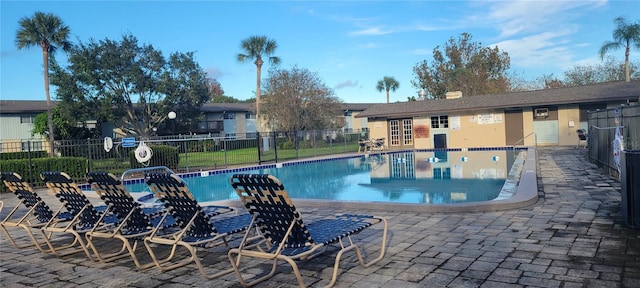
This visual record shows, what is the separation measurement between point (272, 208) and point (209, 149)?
25.8 m

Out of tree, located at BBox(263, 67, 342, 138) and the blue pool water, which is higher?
tree, located at BBox(263, 67, 342, 138)

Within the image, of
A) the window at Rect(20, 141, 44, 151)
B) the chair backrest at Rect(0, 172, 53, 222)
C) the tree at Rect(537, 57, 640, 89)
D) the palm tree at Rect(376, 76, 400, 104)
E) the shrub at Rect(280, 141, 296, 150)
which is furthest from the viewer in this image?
the palm tree at Rect(376, 76, 400, 104)

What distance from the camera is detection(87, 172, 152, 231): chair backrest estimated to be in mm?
4102

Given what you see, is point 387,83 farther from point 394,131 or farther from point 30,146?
point 30,146

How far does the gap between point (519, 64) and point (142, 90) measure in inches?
1247

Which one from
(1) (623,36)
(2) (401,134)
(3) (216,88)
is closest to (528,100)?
(2) (401,134)

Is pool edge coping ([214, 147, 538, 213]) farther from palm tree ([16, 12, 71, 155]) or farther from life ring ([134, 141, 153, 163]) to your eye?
palm tree ([16, 12, 71, 155])

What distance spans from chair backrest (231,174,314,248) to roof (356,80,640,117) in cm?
2071

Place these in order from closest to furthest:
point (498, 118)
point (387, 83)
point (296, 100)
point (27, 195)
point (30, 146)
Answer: point (27, 195)
point (30, 146)
point (498, 118)
point (296, 100)
point (387, 83)

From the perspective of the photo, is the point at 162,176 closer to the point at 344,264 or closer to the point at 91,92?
the point at 344,264

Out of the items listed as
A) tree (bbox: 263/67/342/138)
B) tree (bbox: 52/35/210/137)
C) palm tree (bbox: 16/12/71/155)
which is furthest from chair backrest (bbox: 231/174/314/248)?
tree (bbox: 52/35/210/137)

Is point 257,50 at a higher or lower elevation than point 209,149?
higher

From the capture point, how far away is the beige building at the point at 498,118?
20953mm

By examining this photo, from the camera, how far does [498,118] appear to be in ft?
77.0
